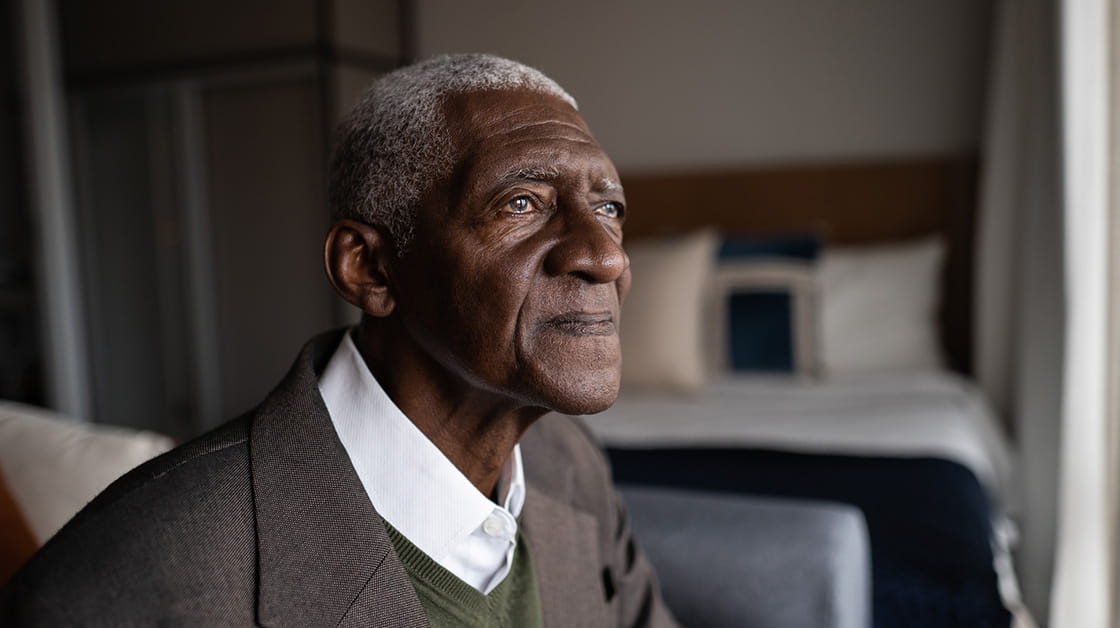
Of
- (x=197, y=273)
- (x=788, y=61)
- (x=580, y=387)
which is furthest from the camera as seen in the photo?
(x=197, y=273)

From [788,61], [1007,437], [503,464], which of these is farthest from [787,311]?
[503,464]

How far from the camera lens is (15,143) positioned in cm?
390

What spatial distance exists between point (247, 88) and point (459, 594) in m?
3.54

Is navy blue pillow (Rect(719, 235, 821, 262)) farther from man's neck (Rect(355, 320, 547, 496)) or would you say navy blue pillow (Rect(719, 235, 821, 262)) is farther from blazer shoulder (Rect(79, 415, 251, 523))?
blazer shoulder (Rect(79, 415, 251, 523))

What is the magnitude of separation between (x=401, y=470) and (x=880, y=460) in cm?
139

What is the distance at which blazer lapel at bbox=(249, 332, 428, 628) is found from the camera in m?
0.73

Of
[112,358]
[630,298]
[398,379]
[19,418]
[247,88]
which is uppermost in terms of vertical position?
[247,88]

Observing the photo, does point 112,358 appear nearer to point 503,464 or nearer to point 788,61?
point 788,61

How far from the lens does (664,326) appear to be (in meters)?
2.79

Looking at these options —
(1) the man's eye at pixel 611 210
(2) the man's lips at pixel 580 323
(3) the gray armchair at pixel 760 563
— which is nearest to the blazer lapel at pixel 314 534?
(2) the man's lips at pixel 580 323

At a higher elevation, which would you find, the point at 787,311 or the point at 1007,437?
the point at 787,311

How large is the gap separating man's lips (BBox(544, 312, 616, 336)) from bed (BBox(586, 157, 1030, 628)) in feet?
2.95

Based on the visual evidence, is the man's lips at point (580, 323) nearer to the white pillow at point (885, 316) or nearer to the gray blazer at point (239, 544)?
the gray blazer at point (239, 544)

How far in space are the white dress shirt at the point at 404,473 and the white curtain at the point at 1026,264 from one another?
1664 mm
